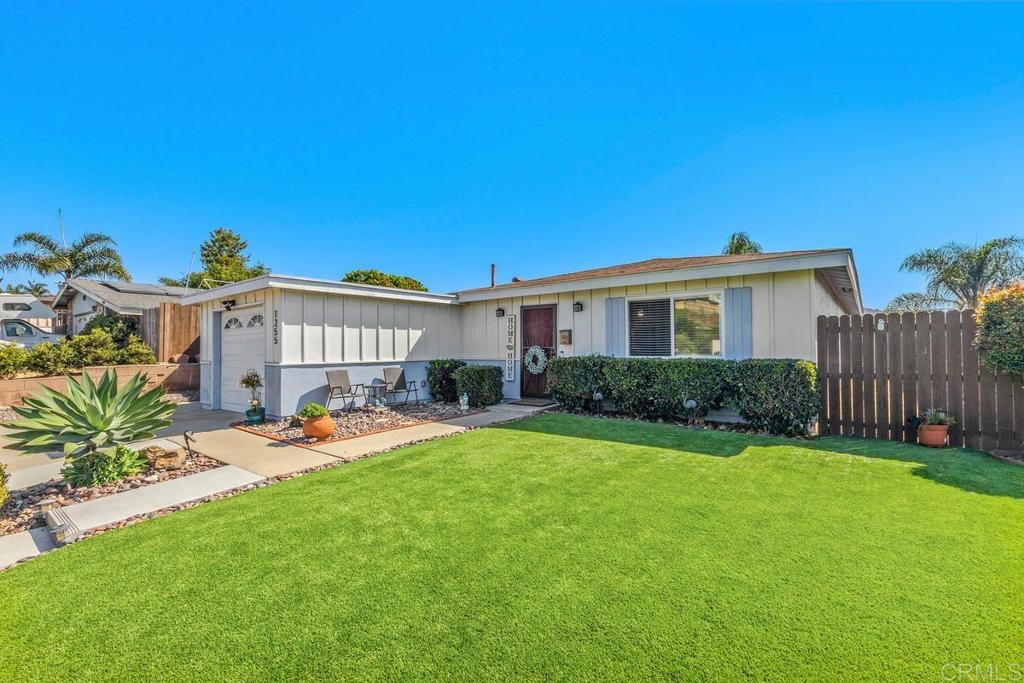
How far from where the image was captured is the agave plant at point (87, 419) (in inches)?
162

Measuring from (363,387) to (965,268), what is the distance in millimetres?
21431

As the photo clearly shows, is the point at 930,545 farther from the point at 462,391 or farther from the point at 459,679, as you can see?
the point at 462,391

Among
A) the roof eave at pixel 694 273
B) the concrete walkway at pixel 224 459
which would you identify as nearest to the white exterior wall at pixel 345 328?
the roof eave at pixel 694 273

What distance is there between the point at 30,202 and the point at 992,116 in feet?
123

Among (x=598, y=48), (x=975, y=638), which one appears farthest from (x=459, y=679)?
(x=598, y=48)

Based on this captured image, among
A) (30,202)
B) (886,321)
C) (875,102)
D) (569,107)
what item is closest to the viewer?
(886,321)

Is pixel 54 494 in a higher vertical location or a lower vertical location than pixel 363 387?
lower

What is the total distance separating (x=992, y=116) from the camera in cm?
907

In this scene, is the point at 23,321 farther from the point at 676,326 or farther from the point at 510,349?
the point at 676,326

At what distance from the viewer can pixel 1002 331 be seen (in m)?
5.11

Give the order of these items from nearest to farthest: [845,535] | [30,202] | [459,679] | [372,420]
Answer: [459,679] → [845,535] → [372,420] → [30,202]

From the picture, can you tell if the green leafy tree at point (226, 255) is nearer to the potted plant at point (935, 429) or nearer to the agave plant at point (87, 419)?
the agave plant at point (87, 419)

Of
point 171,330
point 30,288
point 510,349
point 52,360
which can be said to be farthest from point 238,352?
point 30,288

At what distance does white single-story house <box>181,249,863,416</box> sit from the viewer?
7.14 meters
